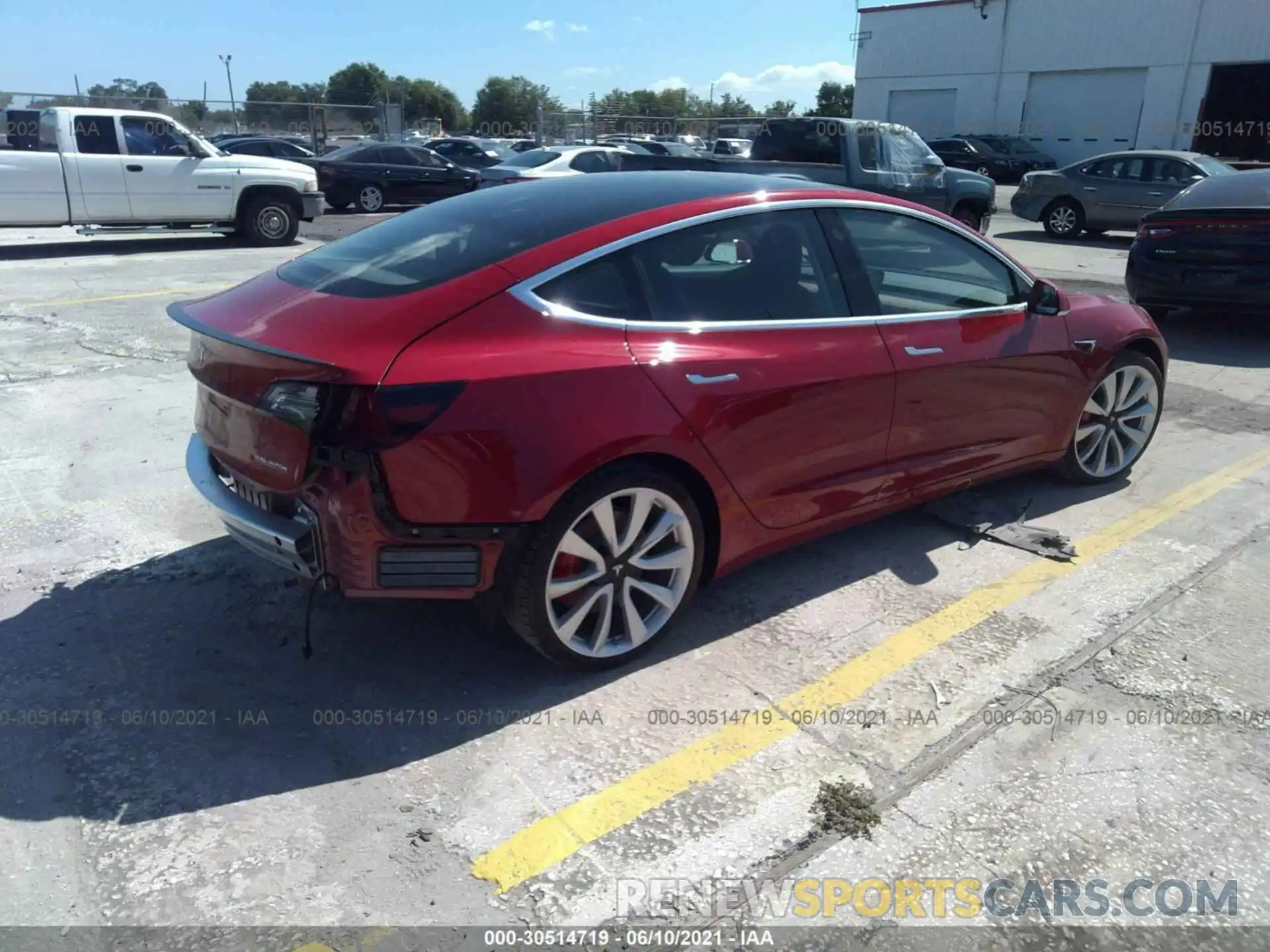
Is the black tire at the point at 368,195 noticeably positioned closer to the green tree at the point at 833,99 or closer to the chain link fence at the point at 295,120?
the chain link fence at the point at 295,120

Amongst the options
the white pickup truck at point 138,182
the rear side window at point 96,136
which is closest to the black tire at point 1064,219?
the white pickup truck at point 138,182

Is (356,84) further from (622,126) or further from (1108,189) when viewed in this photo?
(1108,189)

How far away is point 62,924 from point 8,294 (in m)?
9.08

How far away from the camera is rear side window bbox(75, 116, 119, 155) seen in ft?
41.1

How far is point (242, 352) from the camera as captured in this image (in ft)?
9.67

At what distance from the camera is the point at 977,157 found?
32500mm

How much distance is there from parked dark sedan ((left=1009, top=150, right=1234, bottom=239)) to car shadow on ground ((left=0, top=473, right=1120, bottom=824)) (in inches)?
572

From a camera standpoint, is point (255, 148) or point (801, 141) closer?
point (801, 141)

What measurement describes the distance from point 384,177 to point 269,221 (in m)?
5.81

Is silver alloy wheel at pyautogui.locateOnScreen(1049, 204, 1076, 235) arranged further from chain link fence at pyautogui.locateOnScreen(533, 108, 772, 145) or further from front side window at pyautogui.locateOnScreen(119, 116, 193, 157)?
chain link fence at pyautogui.locateOnScreen(533, 108, 772, 145)

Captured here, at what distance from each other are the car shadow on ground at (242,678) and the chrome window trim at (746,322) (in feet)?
3.56

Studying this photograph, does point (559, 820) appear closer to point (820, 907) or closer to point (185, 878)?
point (820, 907)

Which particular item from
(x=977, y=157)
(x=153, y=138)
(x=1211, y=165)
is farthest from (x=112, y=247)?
(x=977, y=157)

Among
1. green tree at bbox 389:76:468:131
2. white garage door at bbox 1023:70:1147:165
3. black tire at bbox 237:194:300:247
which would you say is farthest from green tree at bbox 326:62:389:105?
black tire at bbox 237:194:300:247
